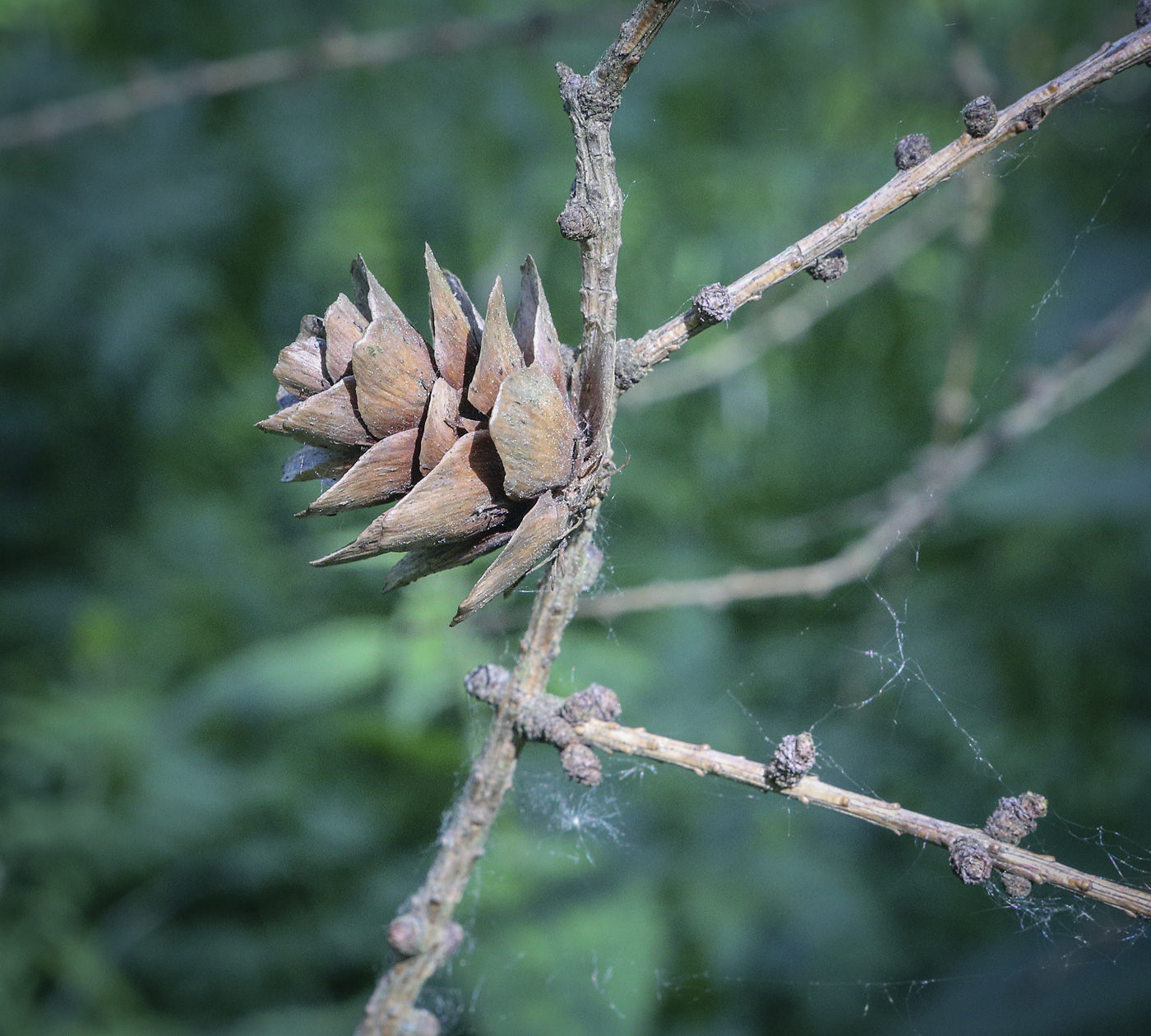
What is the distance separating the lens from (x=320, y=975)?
98.7 inches

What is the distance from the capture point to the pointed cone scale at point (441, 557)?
2.62ft

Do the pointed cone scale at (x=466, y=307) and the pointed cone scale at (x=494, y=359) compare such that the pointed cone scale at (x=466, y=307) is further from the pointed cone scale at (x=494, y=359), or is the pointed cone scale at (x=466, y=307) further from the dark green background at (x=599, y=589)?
the dark green background at (x=599, y=589)

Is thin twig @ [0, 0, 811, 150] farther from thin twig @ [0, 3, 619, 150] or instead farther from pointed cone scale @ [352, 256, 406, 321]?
pointed cone scale @ [352, 256, 406, 321]

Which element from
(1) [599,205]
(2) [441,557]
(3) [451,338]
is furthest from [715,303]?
(2) [441,557]

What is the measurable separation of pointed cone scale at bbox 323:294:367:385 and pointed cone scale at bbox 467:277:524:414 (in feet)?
0.41

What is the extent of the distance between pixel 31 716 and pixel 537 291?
2.87 metres

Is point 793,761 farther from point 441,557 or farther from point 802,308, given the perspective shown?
point 802,308

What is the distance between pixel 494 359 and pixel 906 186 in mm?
384

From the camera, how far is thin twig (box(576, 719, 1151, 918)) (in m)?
0.70

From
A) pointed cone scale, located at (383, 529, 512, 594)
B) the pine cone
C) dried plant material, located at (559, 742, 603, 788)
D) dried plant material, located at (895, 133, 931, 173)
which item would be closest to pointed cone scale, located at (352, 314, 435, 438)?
the pine cone

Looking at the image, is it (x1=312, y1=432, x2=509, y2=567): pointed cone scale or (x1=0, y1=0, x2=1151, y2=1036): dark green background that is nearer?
(x1=312, y1=432, x2=509, y2=567): pointed cone scale

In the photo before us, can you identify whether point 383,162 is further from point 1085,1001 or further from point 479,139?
point 1085,1001

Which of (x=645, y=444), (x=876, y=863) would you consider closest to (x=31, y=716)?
(x=645, y=444)

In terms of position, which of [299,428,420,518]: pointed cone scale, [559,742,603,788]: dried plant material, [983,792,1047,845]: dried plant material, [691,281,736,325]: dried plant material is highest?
[691,281,736,325]: dried plant material
